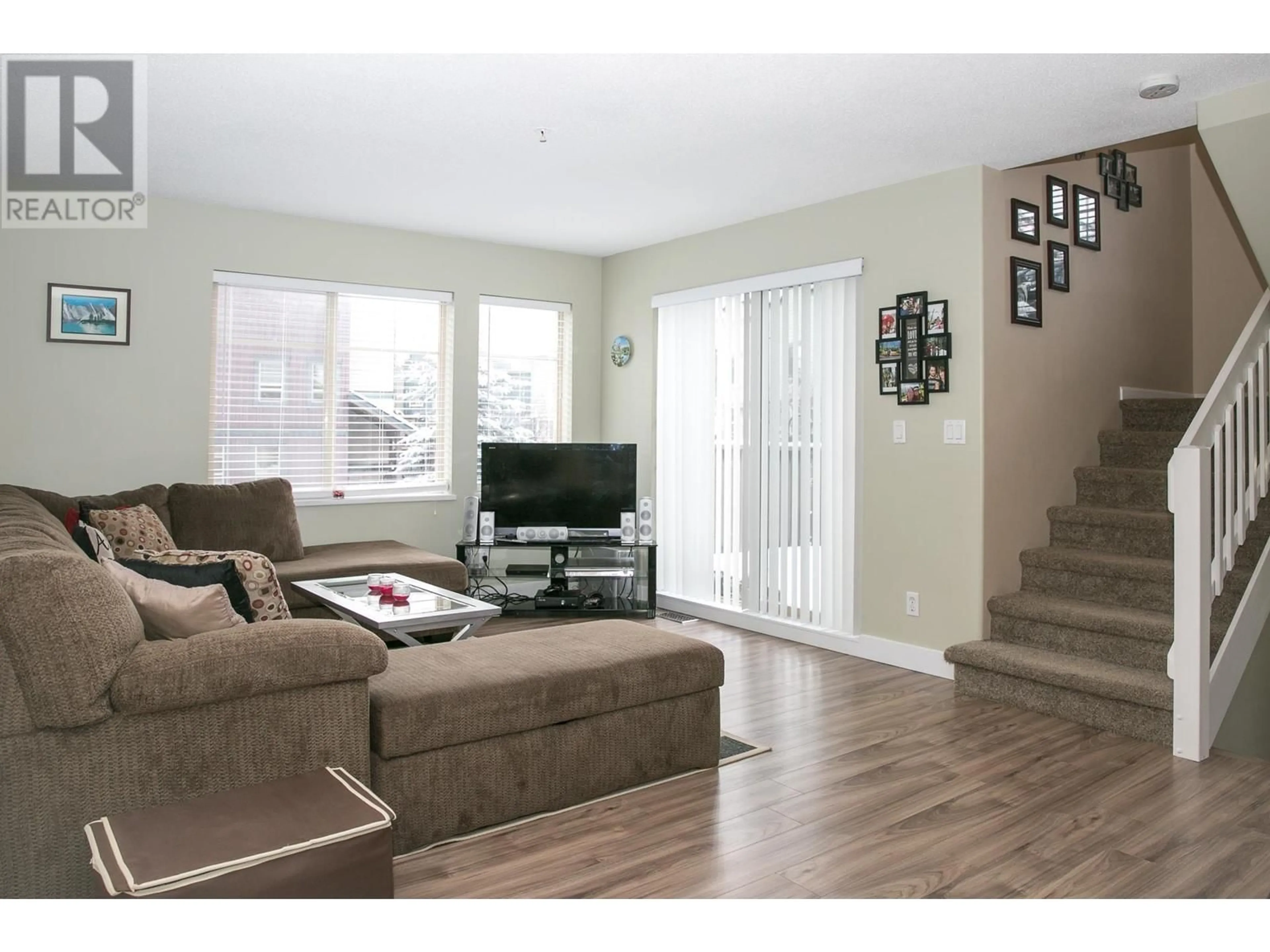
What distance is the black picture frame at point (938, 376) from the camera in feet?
14.8

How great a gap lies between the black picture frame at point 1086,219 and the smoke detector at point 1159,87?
5.00 ft

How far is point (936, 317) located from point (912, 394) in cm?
40

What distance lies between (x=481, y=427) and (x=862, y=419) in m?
2.74

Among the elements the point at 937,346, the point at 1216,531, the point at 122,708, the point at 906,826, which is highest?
the point at 937,346

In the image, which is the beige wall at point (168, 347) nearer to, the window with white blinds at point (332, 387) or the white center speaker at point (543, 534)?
the window with white blinds at point (332, 387)

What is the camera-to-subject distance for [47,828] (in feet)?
6.81

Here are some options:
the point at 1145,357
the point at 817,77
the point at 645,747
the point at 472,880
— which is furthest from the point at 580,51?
the point at 1145,357

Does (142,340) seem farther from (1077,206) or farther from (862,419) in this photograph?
(1077,206)

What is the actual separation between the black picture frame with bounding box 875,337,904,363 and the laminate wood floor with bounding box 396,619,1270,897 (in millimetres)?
1848

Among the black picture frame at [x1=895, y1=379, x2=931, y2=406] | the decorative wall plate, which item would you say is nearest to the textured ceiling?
the black picture frame at [x1=895, y1=379, x2=931, y2=406]

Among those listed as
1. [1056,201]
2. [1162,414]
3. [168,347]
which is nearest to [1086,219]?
[1056,201]

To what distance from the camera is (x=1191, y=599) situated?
11.0 feet

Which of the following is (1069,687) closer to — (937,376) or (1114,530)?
(1114,530)

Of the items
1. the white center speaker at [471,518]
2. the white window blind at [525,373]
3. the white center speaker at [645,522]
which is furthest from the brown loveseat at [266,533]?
the white window blind at [525,373]
